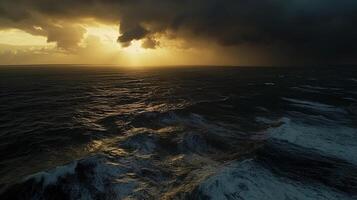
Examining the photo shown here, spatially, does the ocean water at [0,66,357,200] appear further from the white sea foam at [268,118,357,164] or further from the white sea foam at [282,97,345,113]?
the white sea foam at [282,97,345,113]

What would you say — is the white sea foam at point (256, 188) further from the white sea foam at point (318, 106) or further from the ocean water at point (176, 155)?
the white sea foam at point (318, 106)

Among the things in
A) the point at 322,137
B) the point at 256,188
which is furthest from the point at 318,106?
the point at 256,188

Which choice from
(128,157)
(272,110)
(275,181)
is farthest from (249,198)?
(272,110)

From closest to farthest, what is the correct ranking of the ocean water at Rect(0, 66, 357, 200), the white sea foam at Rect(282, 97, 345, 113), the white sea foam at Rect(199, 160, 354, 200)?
1. the white sea foam at Rect(199, 160, 354, 200)
2. the ocean water at Rect(0, 66, 357, 200)
3. the white sea foam at Rect(282, 97, 345, 113)

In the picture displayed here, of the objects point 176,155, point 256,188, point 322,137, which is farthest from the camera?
point 322,137

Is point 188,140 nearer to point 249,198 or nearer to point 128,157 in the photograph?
point 128,157

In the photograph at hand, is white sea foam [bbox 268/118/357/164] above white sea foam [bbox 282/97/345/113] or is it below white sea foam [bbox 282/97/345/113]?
above

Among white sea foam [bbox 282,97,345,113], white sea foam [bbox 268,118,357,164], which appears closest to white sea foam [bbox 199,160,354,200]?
white sea foam [bbox 268,118,357,164]

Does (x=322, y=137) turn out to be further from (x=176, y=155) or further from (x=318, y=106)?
(x=318, y=106)
